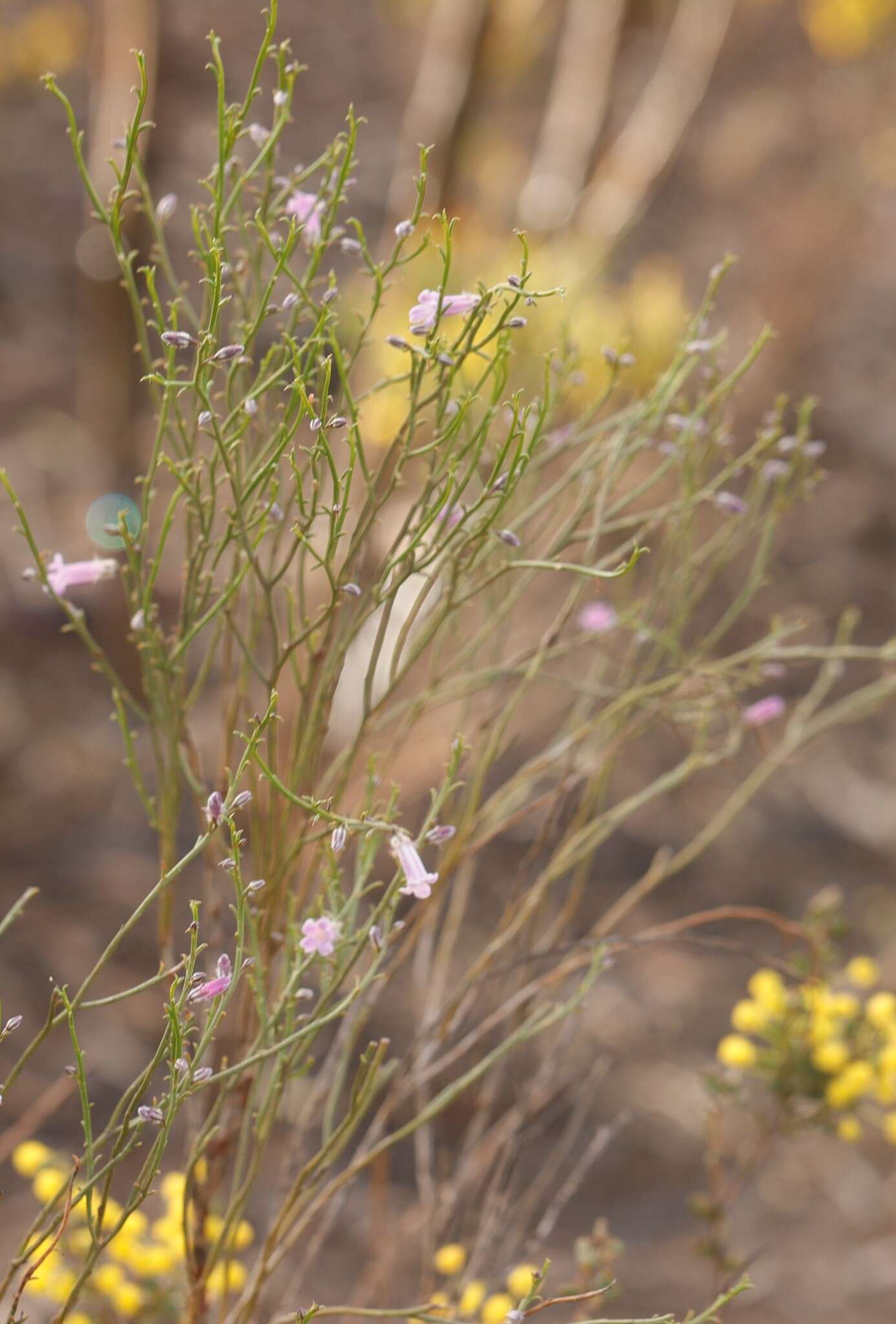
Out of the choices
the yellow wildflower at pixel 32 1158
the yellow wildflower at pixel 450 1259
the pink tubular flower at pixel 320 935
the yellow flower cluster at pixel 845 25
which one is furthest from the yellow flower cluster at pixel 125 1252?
the yellow flower cluster at pixel 845 25

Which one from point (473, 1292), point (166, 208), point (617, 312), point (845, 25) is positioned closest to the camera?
point (166, 208)

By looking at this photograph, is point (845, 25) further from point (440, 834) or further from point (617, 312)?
point (440, 834)

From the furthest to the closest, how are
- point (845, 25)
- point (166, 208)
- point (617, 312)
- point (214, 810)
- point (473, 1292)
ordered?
point (845, 25)
point (617, 312)
point (473, 1292)
point (166, 208)
point (214, 810)

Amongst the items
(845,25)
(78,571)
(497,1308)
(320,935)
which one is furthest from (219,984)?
(845,25)

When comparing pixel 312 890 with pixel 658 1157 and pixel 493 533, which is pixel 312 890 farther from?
pixel 658 1157

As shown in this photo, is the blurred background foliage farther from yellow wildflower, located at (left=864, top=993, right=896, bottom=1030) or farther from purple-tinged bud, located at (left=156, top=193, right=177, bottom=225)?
purple-tinged bud, located at (left=156, top=193, right=177, bottom=225)

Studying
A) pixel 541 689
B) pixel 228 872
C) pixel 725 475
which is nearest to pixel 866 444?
pixel 541 689

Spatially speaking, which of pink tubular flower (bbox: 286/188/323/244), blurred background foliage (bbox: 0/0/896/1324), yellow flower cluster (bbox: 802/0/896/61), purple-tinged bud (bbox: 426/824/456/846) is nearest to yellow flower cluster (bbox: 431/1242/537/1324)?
purple-tinged bud (bbox: 426/824/456/846)
